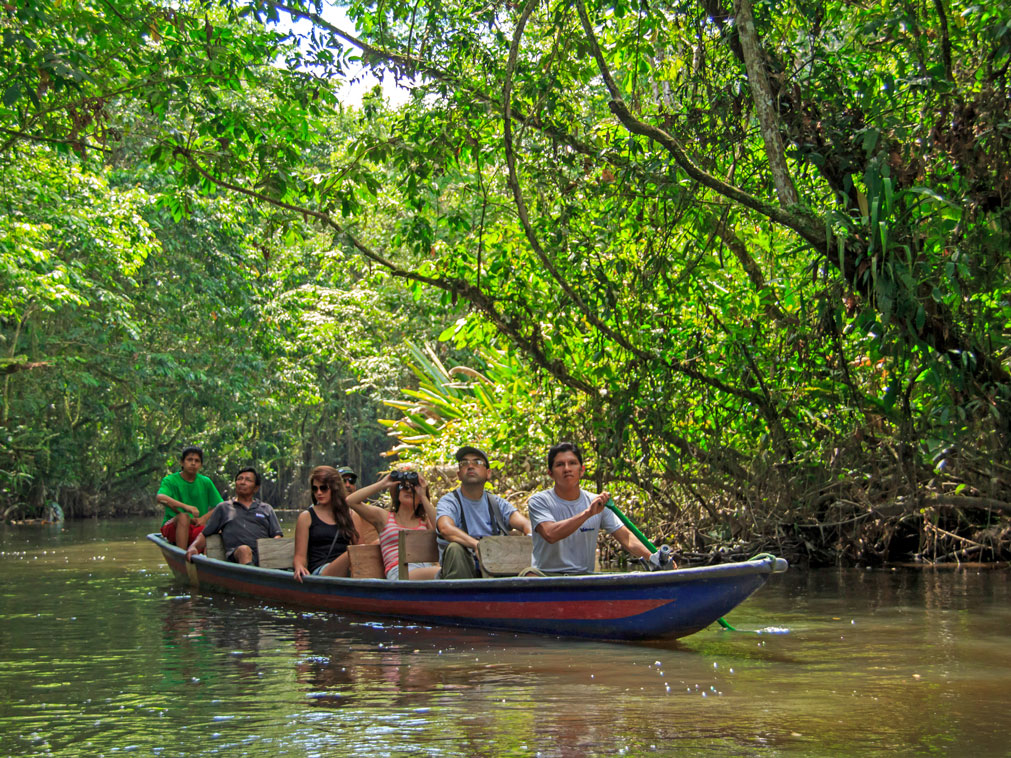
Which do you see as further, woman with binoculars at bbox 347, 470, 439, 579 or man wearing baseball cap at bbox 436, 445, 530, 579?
woman with binoculars at bbox 347, 470, 439, 579

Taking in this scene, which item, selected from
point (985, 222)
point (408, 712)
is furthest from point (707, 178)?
point (408, 712)

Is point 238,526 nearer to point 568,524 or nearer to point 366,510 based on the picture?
point 366,510

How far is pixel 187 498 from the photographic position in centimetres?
1107

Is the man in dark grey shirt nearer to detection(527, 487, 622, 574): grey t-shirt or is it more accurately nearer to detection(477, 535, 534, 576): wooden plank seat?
detection(477, 535, 534, 576): wooden plank seat

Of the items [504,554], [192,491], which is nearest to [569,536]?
[504,554]

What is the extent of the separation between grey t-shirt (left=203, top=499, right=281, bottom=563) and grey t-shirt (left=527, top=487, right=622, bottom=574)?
3824 millimetres

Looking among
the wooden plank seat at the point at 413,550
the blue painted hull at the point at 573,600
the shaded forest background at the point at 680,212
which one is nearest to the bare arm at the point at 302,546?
the blue painted hull at the point at 573,600

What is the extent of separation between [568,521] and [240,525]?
4.58m

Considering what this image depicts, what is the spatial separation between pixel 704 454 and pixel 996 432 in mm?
3692

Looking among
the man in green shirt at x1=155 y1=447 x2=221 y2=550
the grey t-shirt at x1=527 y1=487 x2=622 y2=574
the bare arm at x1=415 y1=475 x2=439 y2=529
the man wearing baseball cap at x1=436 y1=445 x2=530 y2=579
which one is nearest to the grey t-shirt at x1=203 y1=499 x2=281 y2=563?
the man in green shirt at x1=155 y1=447 x2=221 y2=550

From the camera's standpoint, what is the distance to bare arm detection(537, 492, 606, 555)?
6.27 m

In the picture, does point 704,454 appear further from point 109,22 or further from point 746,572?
point 109,22

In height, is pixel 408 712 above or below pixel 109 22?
below

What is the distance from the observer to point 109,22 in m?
8.58
